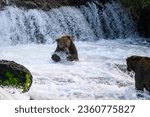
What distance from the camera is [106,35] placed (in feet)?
55.5

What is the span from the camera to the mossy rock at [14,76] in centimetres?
710

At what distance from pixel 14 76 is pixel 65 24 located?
349 inches

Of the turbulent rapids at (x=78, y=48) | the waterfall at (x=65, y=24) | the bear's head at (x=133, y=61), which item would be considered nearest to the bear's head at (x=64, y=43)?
the turbulent rapids at (x=78, y=48)

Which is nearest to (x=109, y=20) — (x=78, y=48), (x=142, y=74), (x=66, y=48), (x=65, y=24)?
(x=65, y=24)

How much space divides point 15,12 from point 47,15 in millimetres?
1265

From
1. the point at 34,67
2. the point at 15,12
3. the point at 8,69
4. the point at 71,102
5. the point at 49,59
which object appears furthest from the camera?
the point at 15,12

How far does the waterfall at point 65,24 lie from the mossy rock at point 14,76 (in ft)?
22.9

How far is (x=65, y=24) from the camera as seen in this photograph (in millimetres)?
15914

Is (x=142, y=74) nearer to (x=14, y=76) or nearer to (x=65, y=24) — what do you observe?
(x=14, y=76)

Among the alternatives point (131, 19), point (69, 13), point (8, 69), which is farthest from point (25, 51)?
point (131, 19)

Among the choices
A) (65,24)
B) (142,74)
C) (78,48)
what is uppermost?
(142,74)

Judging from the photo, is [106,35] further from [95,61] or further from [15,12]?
[95,61]

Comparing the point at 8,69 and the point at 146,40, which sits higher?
the point at 8,69

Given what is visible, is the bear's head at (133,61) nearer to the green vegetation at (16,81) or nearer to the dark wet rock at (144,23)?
the green vegetation at (16,81)
